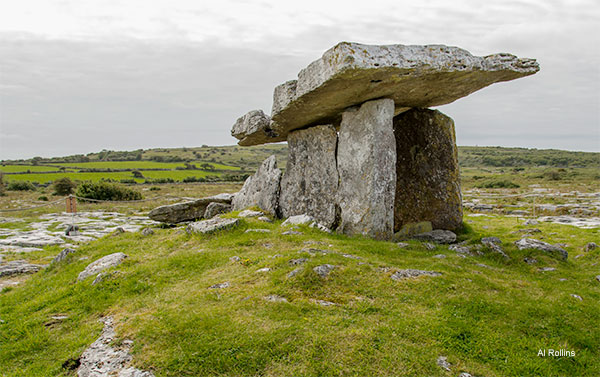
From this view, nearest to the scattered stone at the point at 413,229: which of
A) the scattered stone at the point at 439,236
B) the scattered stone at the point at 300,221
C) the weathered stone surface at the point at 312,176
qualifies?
the scattered stone at the point at 439,236

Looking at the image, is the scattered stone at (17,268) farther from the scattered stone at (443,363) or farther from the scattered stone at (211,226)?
the scattered stone at (443,363)

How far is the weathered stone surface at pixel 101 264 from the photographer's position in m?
7.69

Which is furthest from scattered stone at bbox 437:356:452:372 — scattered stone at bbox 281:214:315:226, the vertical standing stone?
scattered stone at bbox 281:214:315:226

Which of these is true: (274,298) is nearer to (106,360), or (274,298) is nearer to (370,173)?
(106,360)

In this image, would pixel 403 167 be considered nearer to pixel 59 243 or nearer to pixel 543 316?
pixel 543 316

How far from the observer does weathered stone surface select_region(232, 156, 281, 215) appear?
42.6ft

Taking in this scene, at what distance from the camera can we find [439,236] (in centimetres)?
1062

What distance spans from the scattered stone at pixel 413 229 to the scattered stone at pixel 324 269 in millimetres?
4587

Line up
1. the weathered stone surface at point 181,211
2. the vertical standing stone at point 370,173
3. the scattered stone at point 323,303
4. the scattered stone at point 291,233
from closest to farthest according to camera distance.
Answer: the scattered stone at point 323,303 → the scattered stone at point 291,233 → the vertical standing stone at point 370,173 → the weathered stone surface at point 181,211

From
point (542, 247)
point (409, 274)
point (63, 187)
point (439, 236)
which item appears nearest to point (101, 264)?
point (409, 274)

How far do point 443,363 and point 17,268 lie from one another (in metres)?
10.0

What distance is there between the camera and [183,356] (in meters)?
4.34

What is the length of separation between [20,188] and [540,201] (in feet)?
157

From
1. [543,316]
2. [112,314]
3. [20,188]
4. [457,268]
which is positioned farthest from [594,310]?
[20,188]
